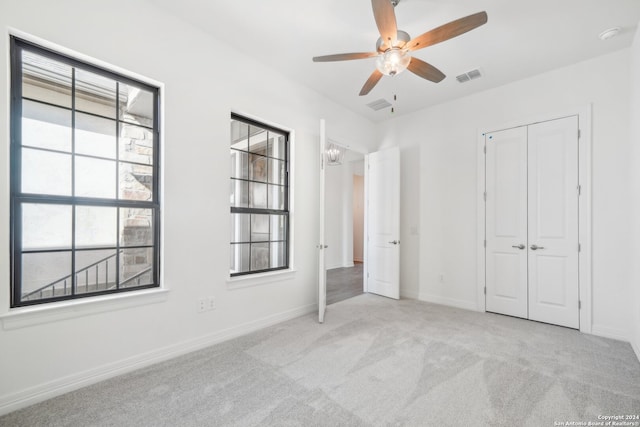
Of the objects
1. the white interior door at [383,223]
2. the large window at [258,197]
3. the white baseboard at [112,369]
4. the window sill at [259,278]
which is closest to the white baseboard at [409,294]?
the white interior door at [383,223]

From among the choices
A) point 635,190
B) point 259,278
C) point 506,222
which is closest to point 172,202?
point 259,278

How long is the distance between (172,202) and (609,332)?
4624mm

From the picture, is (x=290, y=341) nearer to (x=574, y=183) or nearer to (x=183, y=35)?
(x=183, y=35)

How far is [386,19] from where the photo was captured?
1.88 meters

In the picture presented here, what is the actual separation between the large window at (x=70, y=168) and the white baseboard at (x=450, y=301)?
3715 millimetres

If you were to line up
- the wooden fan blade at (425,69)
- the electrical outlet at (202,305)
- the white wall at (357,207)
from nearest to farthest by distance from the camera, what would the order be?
the wooden fan blade at (425,69)
the electrical outlet at (202,305)
the white wall at (357,207)

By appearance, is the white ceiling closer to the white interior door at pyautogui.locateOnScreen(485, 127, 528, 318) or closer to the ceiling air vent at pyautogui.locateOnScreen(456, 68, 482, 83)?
the ceiling air vent at pyautogui.locateOnScreen(456, 68, 482, 83)

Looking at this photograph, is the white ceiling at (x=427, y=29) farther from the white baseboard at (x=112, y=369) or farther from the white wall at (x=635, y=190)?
the white baseboard at (x=112, y=369)

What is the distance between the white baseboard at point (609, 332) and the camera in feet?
9.33

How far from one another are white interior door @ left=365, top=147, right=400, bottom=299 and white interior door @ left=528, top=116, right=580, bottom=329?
1.72 metres

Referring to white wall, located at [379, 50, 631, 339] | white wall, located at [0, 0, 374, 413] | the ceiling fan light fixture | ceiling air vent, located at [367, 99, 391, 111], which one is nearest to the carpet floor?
white wall, located at [0, 0, 374, 413]

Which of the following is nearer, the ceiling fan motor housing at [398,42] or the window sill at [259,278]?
the ceiling fan motor housing at [398,42]

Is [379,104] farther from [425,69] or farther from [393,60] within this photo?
[393,60]

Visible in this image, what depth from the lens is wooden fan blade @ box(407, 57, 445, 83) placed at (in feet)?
7.69
